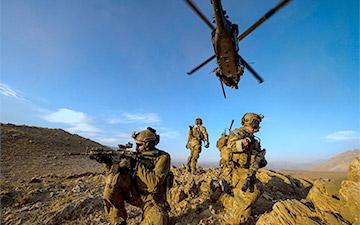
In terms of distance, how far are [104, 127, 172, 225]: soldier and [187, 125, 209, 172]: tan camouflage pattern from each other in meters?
6.69

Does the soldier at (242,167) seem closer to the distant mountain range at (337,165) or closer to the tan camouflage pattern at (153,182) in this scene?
the tan camouflage pattern at (153,182)

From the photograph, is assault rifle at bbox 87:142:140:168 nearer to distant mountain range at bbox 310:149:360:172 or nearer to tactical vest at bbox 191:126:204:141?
tactical vest at bbox 191:126:204:141

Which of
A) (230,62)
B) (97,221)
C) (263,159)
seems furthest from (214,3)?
(97,221)

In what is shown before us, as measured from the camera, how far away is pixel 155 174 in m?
4.47

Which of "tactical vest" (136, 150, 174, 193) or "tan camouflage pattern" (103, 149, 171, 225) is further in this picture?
"tactical vest" (136, 150, 174, 193)

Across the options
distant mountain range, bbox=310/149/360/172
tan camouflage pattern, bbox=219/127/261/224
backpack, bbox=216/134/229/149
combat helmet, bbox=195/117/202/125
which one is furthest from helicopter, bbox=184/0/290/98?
distant mountain range, bbox=310/149/360/172

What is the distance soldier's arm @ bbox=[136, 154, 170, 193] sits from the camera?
445 cm

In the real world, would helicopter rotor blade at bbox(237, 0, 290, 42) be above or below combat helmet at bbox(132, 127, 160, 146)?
above

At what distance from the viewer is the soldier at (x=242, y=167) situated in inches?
209

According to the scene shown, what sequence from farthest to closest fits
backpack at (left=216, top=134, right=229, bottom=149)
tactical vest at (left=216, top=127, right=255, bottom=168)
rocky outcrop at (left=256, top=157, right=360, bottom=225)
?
backpack at (left=216, top=134, right=229, bottom=149) → tactical vest at (left=216, top=127, right=255, bottom=168) → rocky outcrop at (left=256, top=157, right=360, bottom=225)

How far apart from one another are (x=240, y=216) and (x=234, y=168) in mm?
1204

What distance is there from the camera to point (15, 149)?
17.0 metres

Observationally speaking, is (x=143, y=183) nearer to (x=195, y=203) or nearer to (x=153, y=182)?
(x=153, y=182)

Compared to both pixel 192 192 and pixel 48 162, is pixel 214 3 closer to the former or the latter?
pixel 192 192
